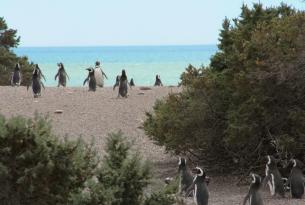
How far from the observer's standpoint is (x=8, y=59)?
3775 cm

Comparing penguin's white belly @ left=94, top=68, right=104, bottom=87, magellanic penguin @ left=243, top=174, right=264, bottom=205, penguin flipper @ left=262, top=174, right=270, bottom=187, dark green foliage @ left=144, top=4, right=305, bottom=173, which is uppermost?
dark green foliage @ left=144, top=4, right=305, bottom=173

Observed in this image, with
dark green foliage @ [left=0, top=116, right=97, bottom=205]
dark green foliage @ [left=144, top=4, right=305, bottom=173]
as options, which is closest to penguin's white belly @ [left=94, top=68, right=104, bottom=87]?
dark green foliage @ [left=144, top=4, right=305, bottom=173]

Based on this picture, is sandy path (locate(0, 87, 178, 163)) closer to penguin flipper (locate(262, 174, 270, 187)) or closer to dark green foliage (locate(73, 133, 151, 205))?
penguin flipper (locate(262, 174, 270, 187))

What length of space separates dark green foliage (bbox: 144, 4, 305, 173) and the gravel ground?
28.7 inches

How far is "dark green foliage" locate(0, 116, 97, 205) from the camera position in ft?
24.5

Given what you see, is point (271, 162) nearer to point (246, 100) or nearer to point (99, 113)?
point (246, 100)

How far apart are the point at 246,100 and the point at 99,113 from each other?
29.6 feet

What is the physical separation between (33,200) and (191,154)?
915 centimetres

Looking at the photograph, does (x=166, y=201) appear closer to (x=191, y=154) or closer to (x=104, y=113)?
(x=191, y=154)

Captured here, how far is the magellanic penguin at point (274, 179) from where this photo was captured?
1252 centimetres

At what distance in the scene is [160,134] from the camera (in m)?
15.7

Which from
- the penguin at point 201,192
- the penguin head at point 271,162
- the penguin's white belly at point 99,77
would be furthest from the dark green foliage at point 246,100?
the penguin's white belly at point 99,77

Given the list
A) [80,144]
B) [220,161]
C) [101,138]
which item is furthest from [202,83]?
[80,144]

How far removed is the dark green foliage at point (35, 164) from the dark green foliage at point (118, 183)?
376mm
